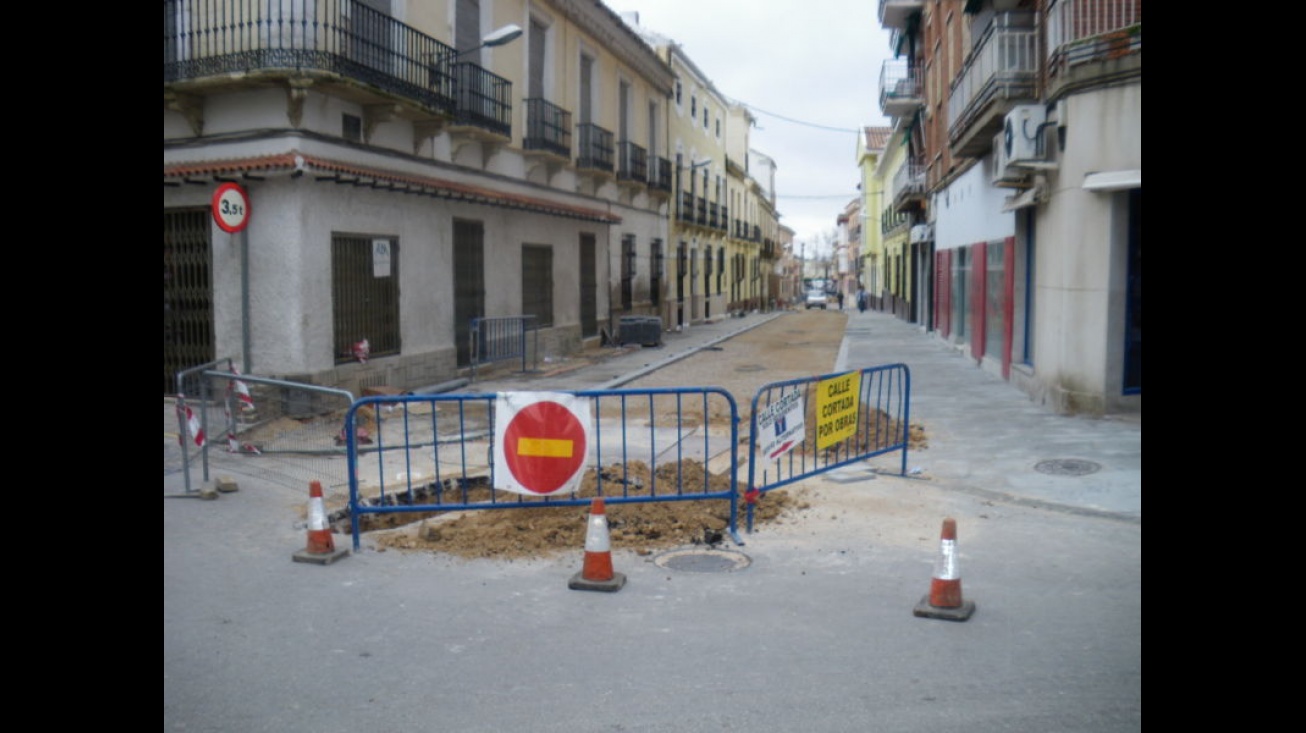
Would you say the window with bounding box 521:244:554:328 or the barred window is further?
the barred window

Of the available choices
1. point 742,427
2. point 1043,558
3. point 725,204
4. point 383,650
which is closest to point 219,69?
point 742,427

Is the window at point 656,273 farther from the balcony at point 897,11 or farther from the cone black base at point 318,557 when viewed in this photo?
the cone black base at point 318,557

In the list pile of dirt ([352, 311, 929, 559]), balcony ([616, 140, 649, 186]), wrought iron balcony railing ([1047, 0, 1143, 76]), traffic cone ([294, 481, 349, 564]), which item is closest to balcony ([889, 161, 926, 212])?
balcony ([616, 140, 649, 186])

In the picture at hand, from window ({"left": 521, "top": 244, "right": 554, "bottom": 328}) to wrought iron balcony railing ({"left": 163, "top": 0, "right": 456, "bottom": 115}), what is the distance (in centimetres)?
706

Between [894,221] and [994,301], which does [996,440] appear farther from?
[894,221]

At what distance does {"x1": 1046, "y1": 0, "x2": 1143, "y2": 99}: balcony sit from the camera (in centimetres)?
1195

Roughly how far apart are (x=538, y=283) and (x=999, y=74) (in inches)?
455

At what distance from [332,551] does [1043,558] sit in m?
4.90

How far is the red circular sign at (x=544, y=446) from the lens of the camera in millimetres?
7184

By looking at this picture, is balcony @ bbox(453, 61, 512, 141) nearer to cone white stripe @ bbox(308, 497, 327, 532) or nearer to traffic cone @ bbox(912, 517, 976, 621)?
cone white stripe @ bbox(308, 497, 327, 532)

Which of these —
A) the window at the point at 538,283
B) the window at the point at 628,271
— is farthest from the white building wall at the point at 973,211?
the window at the point at 538,283

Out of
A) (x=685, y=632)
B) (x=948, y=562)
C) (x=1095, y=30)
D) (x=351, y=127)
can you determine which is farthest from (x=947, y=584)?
(x=351, y=127)

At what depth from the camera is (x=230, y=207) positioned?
44.4ft

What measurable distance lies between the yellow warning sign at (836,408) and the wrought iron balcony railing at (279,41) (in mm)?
8517
